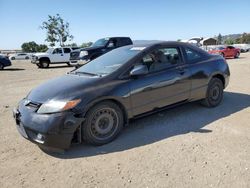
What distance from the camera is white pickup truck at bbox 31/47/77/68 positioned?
21.9 m

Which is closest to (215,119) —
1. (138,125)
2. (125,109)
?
(138,125)

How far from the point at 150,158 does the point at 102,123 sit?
989 millimetres

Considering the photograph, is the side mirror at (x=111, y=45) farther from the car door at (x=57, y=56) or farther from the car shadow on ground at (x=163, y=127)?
the car shadow on ground at (x=163, y=127)

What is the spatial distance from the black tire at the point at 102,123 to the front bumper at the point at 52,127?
0.75 feet

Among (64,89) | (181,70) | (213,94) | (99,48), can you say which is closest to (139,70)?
(181,70)

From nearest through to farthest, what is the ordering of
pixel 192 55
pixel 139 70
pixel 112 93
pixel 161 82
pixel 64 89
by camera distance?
pixel 64 89, pixel 112 93, pixel 139 70, pixel 161 82, pixel 192 55

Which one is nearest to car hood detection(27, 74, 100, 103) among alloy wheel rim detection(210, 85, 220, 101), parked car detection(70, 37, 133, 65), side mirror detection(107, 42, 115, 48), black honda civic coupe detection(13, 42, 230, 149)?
black honda civic coupe detection(13, 42, 230, 149)

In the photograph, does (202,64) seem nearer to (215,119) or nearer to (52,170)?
(215,119)

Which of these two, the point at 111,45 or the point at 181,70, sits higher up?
the point at 111,45

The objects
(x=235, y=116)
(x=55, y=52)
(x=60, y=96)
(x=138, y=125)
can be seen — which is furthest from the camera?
(x=55, y=52)

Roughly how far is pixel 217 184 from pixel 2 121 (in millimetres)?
4495

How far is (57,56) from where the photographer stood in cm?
2272

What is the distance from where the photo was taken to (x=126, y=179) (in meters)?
3.19

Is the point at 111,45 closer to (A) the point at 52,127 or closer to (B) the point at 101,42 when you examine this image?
(B) the point at 101,42
